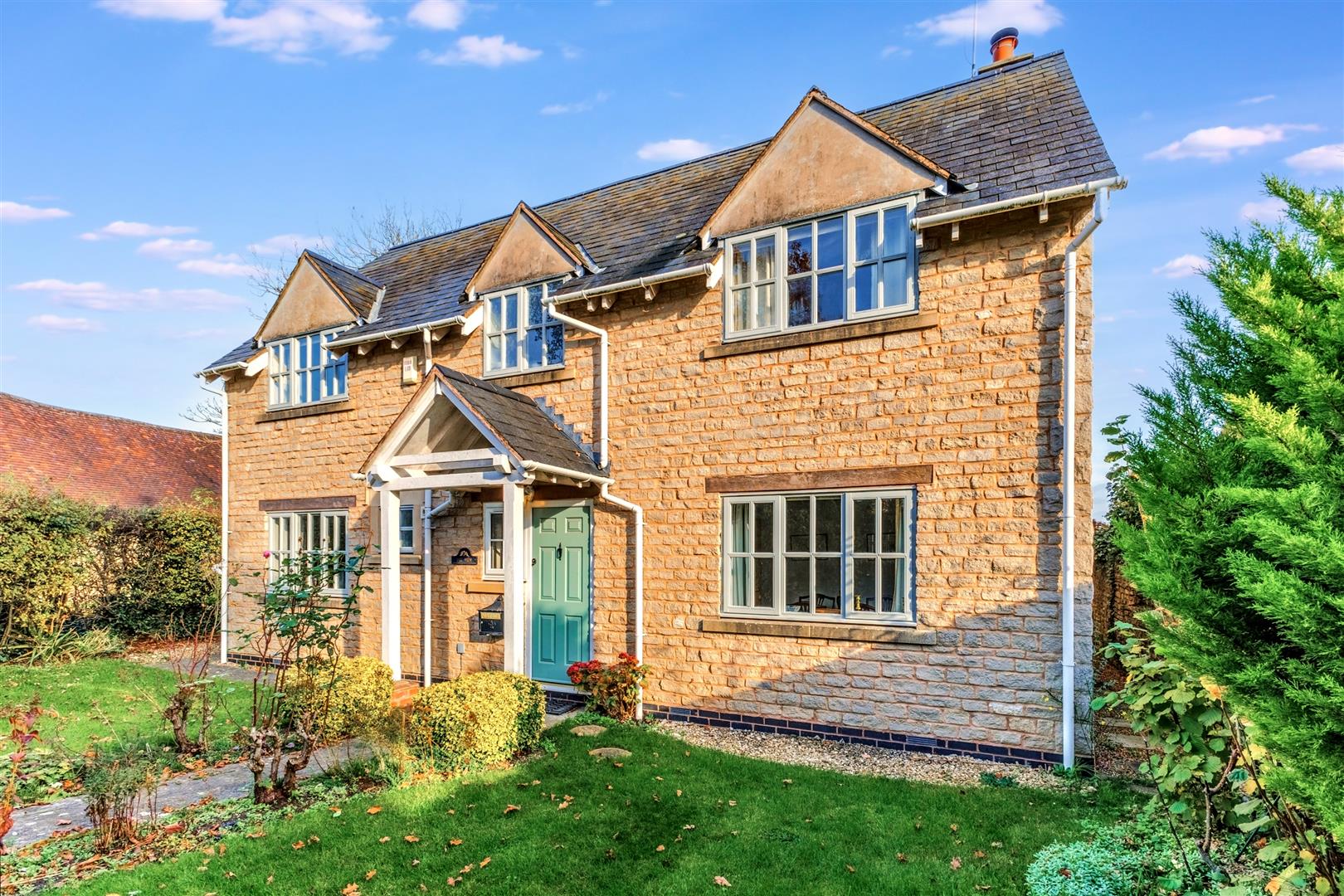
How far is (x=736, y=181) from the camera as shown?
1075 centimetres

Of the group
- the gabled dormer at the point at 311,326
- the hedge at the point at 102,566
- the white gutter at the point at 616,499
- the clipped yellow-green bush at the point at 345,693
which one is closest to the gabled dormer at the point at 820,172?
the white gutter at the point at 616,499

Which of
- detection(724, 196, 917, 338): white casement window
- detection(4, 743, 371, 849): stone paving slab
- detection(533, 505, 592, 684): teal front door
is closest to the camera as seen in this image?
detection(4, 743, 371, 849): stone paving slab

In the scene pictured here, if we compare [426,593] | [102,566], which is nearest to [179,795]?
[426,593]

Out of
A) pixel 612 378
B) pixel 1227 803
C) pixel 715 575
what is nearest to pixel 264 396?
pixel 612 378

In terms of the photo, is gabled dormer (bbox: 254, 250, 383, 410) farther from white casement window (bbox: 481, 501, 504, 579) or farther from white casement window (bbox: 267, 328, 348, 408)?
white casement window (bbox: 481, 501, 504, 579)

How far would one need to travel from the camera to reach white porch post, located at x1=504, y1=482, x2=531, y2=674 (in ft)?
29.5

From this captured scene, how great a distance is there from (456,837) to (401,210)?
30341mm

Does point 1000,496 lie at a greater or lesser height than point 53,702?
greater

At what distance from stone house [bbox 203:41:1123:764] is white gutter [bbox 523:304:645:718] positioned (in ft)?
0.22

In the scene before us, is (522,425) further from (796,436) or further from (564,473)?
(796,436)

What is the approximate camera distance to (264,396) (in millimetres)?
14523

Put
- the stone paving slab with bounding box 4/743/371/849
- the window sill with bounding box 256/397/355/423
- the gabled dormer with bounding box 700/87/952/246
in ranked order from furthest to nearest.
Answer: the window sill with bounding box 256/397/355/423 → the gabled dormer with bounding box 700/87/952/246 → the stone paving slab with bounding box 4/743/371/849

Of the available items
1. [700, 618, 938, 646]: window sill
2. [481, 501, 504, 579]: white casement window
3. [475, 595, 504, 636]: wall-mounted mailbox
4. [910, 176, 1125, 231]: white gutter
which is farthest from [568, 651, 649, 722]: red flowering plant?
[910, 176, 1125, 231]: white gutter

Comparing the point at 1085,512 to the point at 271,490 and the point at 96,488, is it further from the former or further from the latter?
the point at 96,488
